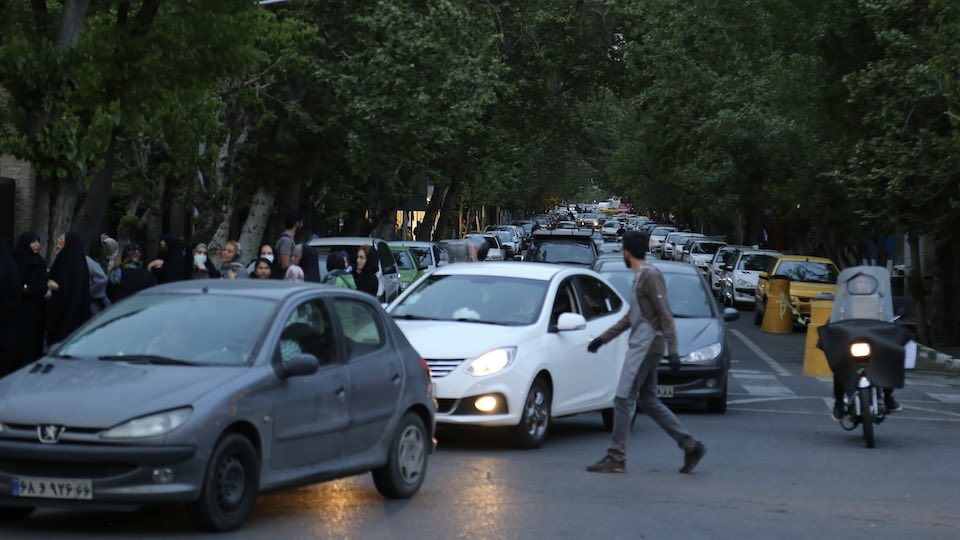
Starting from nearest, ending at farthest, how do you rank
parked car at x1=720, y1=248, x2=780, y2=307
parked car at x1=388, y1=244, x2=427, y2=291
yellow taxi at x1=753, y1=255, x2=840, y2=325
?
parked car at x1=388, y1=244, x2=427, y2=291
yellow taxi at x1=753, y1=255, x2=840, y2=325
parked car at x1=720, y1=248, x2=780, y2=307

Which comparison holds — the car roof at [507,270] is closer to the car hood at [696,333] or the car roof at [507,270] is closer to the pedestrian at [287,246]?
the car hood at [696,333]

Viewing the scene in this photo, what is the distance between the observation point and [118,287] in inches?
648

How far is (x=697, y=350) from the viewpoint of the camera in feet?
55.8

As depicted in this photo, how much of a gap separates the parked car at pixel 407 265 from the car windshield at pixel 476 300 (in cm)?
1557

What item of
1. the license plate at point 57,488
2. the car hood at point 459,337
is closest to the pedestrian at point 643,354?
the car hood at point 459,337

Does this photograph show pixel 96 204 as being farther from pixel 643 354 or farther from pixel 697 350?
pixel 643 354

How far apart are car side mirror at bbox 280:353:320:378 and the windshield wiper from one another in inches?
19.8

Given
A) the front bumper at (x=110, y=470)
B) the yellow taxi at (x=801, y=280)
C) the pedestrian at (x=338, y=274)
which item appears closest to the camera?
the front bumper at (x=110, y=470)

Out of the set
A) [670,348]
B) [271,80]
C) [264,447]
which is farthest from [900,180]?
[264,447]

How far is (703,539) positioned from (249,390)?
2746 millimetres

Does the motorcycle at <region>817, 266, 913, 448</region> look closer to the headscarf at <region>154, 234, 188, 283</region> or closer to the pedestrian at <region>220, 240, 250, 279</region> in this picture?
the pedestrian at <region>220, 240, 250, 279</region>

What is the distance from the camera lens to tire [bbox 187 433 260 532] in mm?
8398

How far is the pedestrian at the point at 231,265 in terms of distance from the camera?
16844mm

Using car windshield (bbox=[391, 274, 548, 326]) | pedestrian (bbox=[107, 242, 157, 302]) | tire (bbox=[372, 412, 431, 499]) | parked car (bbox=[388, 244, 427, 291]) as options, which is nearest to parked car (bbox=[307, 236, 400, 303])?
parked car (bbox=[388, 244, 427, 291])
